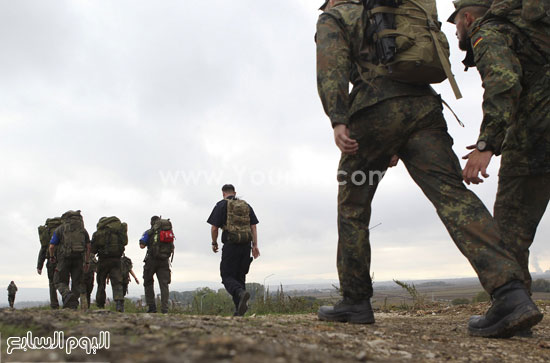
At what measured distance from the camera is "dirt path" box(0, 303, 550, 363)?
1.60 m

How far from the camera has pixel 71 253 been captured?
978cm

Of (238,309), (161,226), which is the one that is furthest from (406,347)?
(161,226)

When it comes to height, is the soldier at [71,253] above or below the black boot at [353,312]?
above

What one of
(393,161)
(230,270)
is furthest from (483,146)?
(230,270)

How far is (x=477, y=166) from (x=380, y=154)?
2.27 feet

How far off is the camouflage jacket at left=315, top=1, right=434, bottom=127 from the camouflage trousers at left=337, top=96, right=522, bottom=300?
3.2 inches

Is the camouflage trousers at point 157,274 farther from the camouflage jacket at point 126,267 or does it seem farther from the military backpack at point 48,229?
the camouflage jacket at point 126,267

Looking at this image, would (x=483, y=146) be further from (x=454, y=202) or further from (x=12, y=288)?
(x=12, y=288)

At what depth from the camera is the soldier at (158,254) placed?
10.3 m

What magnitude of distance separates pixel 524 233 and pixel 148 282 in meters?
8.66

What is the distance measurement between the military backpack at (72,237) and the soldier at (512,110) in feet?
28.3

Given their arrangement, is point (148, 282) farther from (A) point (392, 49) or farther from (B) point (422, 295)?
(A) point (392, 49)

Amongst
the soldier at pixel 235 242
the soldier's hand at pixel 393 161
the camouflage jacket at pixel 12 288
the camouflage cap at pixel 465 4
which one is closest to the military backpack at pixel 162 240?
the soldier at pixel 235 242

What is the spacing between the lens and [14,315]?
8.58ft
